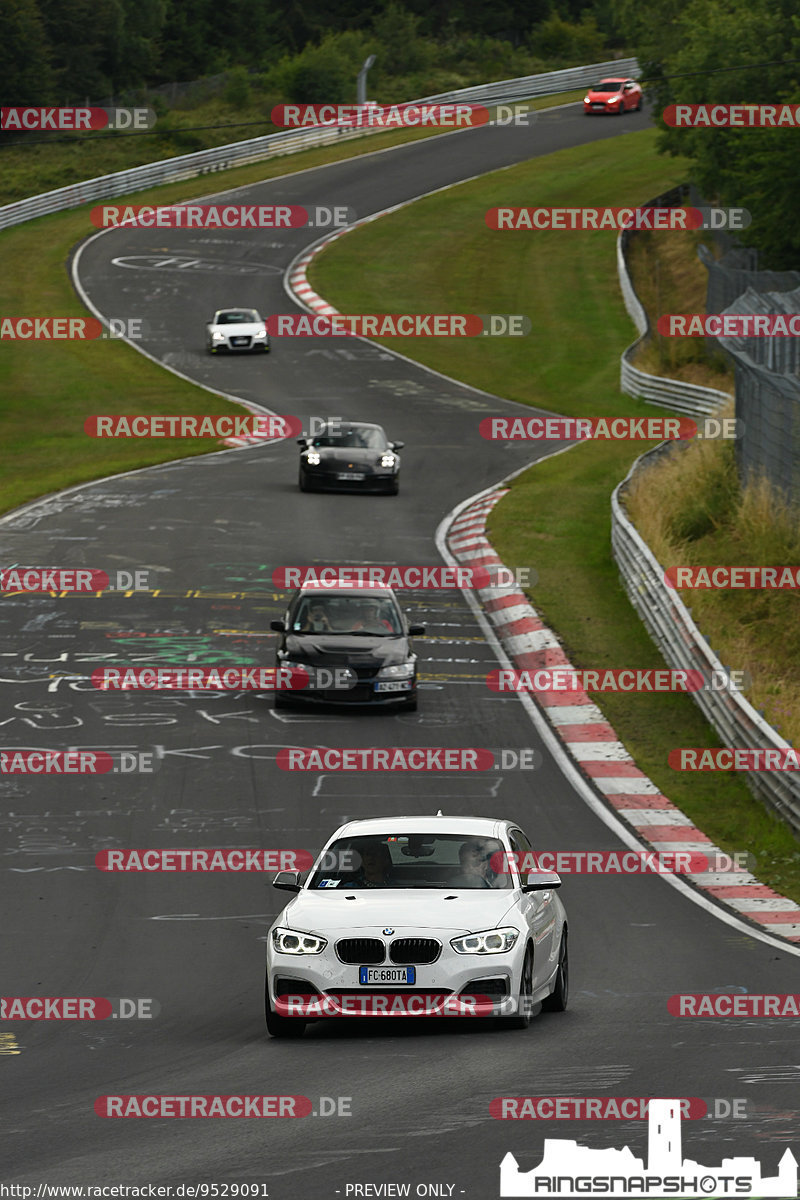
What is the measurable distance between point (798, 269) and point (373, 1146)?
4504cm

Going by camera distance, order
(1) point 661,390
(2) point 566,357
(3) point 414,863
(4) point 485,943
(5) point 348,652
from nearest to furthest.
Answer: (4) point 485,943 < (3) point 414,863 < (5) point 348,652 < (1) point 661,390 < (2) point 566,357

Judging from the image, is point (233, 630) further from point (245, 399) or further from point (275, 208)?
point (275, 208)

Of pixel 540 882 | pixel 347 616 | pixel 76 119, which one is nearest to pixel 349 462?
pixel 347 616

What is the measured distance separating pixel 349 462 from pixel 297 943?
2606 centimetres

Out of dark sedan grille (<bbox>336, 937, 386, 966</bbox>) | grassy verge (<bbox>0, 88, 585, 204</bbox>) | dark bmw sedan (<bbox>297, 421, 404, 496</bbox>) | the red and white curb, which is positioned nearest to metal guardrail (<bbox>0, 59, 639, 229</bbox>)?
grassy verge (<bbox>0, 88, 585, 204</bbox>)

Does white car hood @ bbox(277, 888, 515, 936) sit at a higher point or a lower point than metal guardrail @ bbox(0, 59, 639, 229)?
lower

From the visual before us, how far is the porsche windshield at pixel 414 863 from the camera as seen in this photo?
11.0 m

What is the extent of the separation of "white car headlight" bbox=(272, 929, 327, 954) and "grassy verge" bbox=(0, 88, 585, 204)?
6571 cm

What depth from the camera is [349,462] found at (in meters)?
35.9

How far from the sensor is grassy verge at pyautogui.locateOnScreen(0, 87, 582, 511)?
3950 centimetres

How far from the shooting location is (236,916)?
1389cm

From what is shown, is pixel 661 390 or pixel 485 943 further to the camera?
pixel 661 390

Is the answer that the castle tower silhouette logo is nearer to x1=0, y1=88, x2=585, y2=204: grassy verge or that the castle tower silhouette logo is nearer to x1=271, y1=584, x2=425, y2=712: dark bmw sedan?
x1=271, y1=584, x2=425, y2=712: dark bmw sedan

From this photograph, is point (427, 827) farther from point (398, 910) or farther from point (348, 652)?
point (348, 652)
